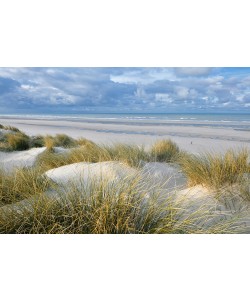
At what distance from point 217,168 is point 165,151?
0.61 meters

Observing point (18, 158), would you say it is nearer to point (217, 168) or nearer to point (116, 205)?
point (116, 205)

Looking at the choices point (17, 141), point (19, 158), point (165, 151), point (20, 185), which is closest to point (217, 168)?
point (165, 151)

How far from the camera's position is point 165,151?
3.21m

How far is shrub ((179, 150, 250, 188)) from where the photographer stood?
271cm

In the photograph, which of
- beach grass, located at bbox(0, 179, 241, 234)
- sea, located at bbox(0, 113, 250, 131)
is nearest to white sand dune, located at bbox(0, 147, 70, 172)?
sea, located at bbox(0, 113, 250, 131)

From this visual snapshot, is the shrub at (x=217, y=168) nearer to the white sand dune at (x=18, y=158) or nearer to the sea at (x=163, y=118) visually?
the sea at (x=163, y=118)

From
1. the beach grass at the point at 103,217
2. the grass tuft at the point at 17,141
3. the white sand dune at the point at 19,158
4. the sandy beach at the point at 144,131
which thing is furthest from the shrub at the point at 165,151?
the grass tuft at the point at 17,141

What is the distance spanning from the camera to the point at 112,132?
3.11 meters

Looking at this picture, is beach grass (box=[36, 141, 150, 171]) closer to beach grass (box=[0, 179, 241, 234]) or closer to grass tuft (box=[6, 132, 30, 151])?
grass tuft (box=[6, 132, 30, 151])

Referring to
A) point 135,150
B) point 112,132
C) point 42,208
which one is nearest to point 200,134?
point 135,150
